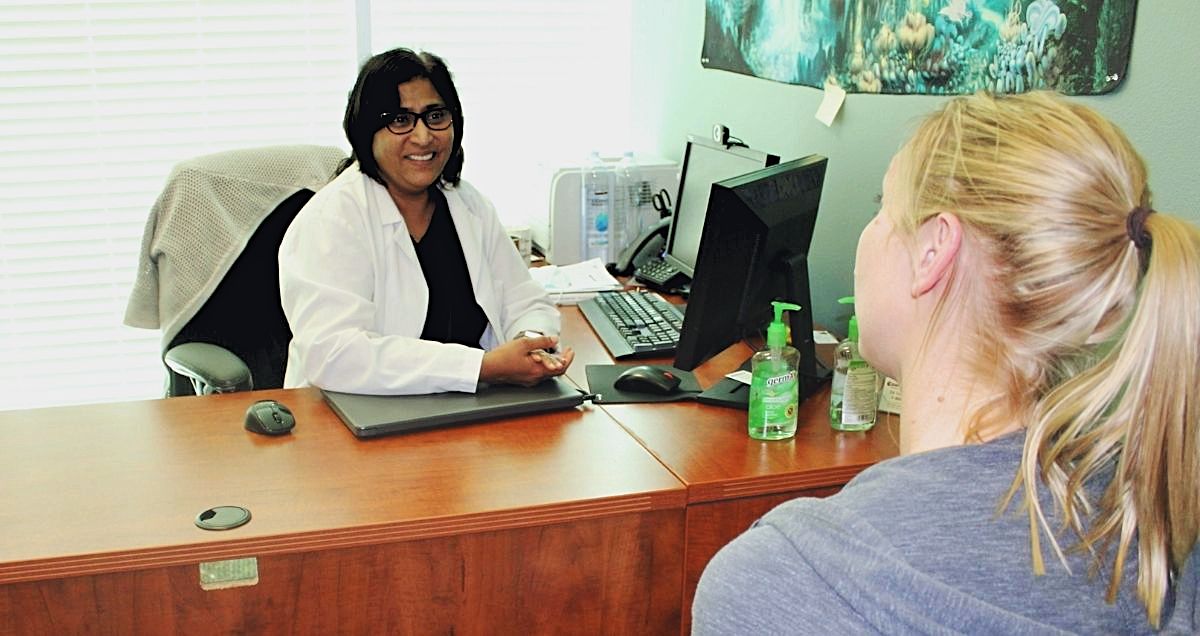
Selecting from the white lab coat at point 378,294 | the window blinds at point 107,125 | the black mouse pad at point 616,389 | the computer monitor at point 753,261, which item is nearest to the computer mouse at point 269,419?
the white lab coat at point 378,294

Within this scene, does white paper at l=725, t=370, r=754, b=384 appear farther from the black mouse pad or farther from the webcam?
the webcam

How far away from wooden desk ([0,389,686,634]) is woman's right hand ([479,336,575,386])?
0.48 ft

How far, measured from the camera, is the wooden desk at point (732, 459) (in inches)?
64.1

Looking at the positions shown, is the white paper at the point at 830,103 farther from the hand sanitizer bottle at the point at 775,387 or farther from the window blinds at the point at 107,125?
the window blinds at the point at 107,125

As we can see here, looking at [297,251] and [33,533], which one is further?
[297,251]

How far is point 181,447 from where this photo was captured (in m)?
1.70

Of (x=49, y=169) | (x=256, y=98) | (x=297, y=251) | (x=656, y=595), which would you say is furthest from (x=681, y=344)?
(x=49, y=169)

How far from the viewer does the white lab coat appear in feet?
6.21

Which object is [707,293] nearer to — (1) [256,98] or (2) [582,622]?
(2) [582,622]

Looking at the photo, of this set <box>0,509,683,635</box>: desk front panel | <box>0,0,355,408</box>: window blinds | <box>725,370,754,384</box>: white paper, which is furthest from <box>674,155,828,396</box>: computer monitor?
<box>0,0,355,408</box>: window blinds

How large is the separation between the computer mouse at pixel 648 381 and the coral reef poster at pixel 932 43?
72 cm

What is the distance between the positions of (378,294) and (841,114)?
3.40 feet

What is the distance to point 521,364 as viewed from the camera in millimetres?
1906

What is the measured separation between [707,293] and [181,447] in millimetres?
828
